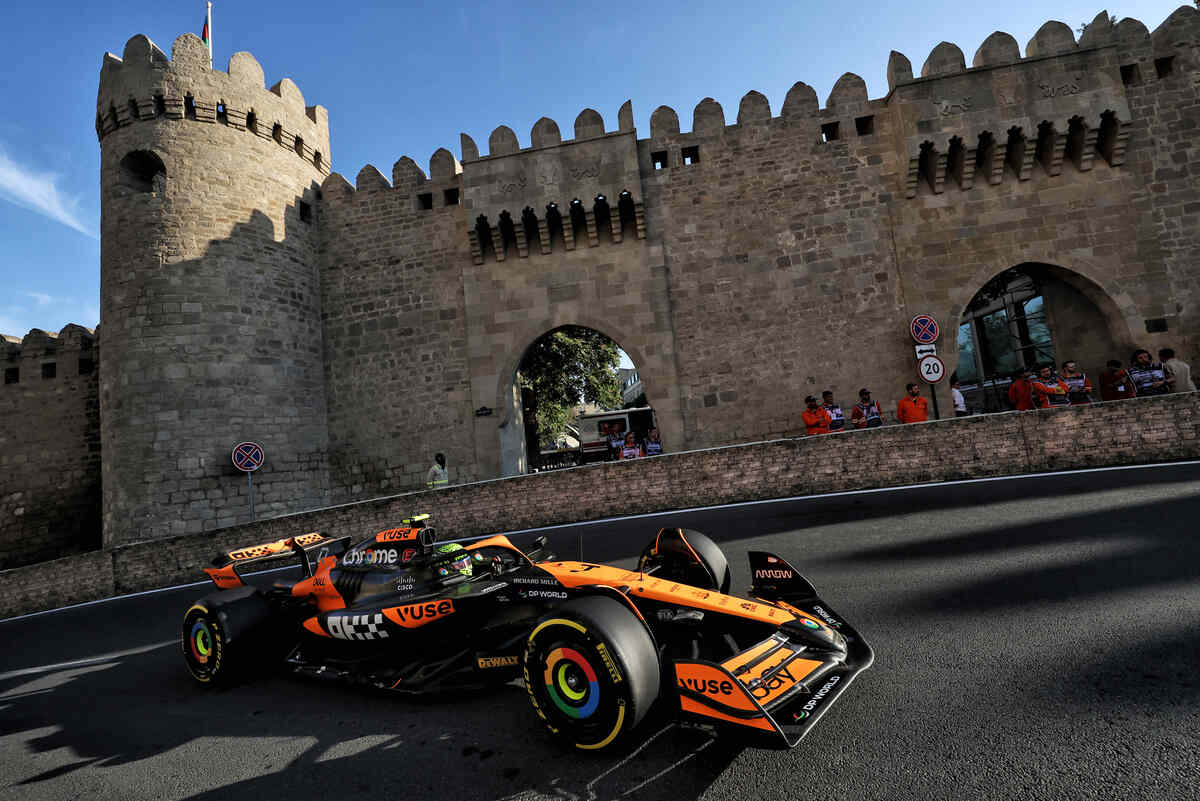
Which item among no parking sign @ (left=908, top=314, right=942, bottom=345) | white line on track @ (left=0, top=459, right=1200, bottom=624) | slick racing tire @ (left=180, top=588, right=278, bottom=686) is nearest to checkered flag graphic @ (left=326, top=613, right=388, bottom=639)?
slick racing tire @ (left=180, top=588, right=278, bottom=686)

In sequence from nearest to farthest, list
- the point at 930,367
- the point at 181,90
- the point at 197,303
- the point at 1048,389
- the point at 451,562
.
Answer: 1. the point at 451,562
2. the point at 1048,389
3. the point at 930,367
4. the point at 197,303
5. the point at 181,90

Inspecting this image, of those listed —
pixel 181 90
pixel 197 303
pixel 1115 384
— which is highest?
pixel 181 90

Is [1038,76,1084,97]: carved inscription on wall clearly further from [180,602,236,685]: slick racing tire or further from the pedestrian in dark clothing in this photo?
[180,602,236,685]: slick racing tire

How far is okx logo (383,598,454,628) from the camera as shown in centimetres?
318

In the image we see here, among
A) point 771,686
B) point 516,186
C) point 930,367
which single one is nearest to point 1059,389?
point 930,367

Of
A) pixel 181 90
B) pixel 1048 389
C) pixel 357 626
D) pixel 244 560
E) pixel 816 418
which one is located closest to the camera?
pixel 357 626

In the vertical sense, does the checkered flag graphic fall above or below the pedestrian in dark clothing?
below

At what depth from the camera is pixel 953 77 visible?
13.3 meters

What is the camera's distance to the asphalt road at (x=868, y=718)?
2.02 metres

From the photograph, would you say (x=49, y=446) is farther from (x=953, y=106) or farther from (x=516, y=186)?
(x=953, y=106)

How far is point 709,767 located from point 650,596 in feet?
2.56

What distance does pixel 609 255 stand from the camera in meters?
14.5

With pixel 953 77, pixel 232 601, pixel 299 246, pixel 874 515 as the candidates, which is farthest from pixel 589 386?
pixel 232 601

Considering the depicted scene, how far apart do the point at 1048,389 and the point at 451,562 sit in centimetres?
1122
